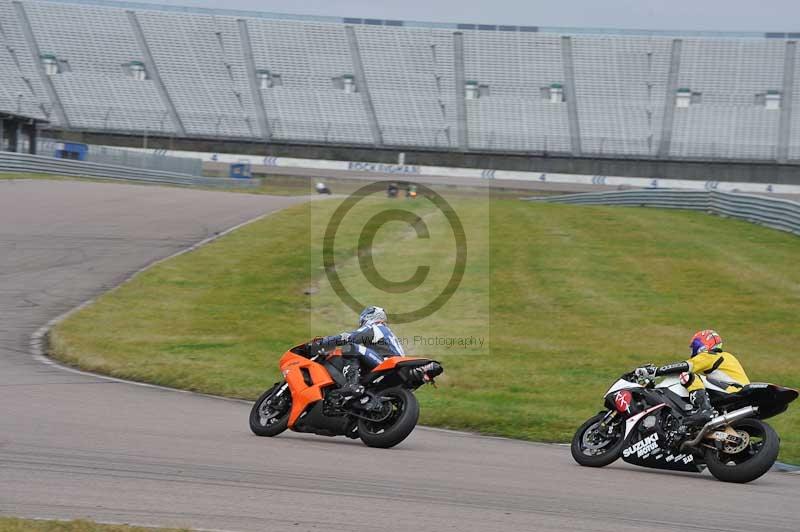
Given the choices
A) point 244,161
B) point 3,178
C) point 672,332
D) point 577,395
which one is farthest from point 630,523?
point 244,161

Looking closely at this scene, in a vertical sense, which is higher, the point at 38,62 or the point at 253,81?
the point at 38,62

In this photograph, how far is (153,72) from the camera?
67250mm

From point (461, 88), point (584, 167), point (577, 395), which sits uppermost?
point (461, 88)

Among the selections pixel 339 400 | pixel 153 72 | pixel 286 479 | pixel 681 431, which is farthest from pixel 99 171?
pixel 286 479

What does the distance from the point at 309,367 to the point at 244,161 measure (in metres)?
53.6

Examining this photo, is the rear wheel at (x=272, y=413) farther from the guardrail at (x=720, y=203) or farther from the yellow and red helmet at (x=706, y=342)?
the guardrail at (x=720, y=203)

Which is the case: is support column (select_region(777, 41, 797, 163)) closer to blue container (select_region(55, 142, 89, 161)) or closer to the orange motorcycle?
blue container (select_region(55, 142, 89, 161))

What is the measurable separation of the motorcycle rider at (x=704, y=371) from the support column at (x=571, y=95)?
54829 mm

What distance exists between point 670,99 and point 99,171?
3781 centimetres

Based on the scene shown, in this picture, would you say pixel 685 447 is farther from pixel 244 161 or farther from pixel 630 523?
pixel 244 161

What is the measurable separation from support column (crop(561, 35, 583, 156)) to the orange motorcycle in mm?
54941

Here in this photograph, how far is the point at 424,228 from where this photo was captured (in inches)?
1184

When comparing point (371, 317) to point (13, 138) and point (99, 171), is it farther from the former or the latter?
point (13, 138)

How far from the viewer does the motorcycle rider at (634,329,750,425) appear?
30.3 ft
